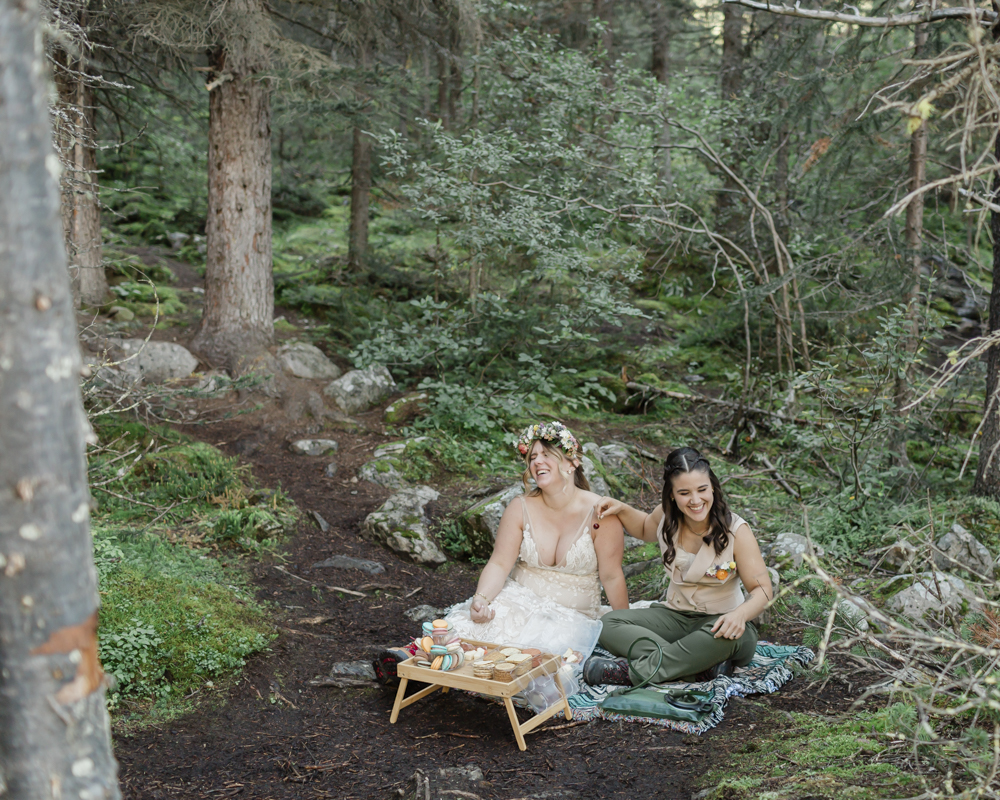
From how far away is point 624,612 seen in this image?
431 cm

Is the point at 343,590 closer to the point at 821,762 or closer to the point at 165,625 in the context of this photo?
the point at 165,625

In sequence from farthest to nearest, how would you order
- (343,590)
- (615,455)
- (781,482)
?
1. (615,455)
2. (781,482)
3. (343,590)

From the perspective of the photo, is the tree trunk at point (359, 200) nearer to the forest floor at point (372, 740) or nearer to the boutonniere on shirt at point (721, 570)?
the forest floor at point (372, 740)

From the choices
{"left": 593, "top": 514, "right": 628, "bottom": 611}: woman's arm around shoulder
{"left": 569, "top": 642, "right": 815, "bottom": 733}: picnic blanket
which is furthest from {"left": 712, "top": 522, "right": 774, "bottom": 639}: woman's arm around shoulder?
{"left": 593, "top": 514, "right": 628, "bottom": 611}: woman's arm around shoulder

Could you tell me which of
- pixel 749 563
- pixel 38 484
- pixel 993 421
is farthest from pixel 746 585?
pixel 38 484

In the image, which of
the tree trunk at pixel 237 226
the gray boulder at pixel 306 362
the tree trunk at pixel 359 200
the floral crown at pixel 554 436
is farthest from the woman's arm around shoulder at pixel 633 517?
the tree trunk at pixel 359 200

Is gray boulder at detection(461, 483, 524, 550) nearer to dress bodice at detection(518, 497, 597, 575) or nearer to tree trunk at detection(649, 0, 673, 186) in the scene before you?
dress bodice at detection(518, 497, 597, 575)

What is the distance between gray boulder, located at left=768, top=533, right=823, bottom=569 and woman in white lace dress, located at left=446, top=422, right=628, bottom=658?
1.46m

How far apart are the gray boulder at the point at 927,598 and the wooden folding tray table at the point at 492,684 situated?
6.24ft

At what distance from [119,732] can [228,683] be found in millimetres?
627

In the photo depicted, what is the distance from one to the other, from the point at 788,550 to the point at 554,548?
1.92 metres

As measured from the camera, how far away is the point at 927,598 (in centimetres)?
434

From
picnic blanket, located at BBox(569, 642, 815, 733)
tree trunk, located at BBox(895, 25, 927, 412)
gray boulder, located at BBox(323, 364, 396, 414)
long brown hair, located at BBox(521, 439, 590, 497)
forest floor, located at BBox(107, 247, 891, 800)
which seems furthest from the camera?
gray boulder, located at BBox(323, 364, 396, 414)

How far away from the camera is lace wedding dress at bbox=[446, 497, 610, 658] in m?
4.18
